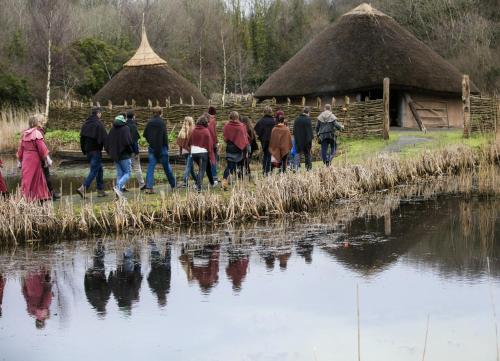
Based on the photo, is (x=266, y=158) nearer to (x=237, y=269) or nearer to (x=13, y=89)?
(x=237, y=269)

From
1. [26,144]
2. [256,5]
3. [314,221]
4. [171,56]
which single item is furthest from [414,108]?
[256,5]

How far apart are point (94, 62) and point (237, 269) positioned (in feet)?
118

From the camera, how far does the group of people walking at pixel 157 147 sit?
46.5 feet

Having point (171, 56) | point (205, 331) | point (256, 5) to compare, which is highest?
point (256, 5)

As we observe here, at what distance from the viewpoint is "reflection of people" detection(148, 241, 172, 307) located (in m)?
10.4

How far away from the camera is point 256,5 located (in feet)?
215

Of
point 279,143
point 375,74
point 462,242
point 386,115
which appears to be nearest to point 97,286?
point 462,242

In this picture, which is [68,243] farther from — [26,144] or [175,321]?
[175,321]

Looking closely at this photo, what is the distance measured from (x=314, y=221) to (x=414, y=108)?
16.8m

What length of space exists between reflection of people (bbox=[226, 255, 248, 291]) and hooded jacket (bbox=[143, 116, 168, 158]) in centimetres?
508

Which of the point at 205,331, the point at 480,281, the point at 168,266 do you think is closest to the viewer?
the point at 205,331

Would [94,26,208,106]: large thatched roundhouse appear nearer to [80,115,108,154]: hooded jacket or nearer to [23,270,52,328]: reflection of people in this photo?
[80,115,108,154]: hooded jacket

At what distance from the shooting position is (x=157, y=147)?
658 inches

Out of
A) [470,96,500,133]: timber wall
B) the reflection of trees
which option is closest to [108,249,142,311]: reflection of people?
the reflection of trees
